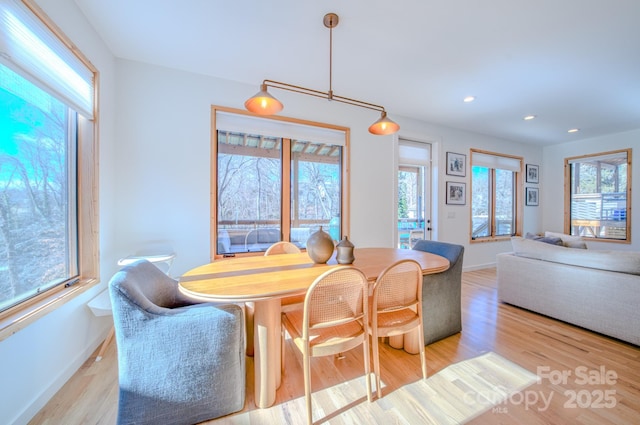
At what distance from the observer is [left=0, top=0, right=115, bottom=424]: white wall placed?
1.28 meters

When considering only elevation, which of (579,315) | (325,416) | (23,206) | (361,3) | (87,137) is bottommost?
(325,416)

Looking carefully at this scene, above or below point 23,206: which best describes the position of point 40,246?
below

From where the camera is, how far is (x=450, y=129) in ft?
14.5

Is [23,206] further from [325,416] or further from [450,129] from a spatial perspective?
[450,129]

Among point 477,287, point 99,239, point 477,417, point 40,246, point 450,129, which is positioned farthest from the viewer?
point 450,129

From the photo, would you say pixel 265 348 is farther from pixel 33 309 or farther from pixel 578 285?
pixel 578 285

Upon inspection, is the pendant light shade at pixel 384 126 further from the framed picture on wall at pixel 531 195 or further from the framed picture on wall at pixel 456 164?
the framed picture on wall at pixel 531 195

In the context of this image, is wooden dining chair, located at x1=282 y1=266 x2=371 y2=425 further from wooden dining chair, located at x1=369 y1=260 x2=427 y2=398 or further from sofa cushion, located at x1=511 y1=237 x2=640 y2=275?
sofa cushion, located at x1=511 y1=237 x2=640 y2=275

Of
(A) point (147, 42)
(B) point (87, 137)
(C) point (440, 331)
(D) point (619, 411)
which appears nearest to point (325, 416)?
(C) point (440, 331)

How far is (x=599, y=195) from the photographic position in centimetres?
489

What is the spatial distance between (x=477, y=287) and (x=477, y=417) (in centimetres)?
272

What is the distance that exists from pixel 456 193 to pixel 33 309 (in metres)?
5.26

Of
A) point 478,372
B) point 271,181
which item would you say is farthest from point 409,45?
point 478,372

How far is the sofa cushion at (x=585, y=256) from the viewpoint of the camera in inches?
85.0
